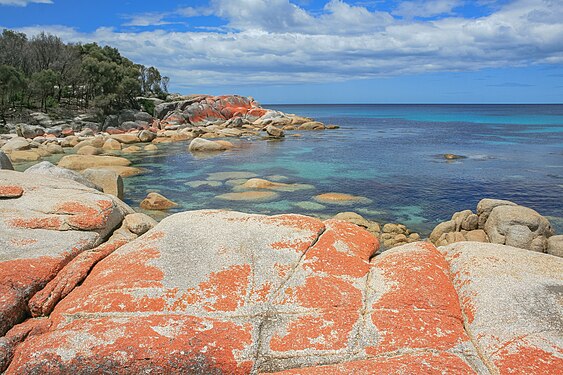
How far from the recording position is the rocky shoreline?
6.27m

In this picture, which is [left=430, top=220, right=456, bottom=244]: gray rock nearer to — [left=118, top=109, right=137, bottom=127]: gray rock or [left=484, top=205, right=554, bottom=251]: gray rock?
[left=484, top=205, right=554, bottom=251]: gray rock

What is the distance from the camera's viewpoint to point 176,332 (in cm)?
659

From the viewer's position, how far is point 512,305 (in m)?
6.99

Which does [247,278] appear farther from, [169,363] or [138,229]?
[138,229]

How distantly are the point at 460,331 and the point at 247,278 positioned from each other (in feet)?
12.0

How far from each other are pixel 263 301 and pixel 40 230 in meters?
5.38

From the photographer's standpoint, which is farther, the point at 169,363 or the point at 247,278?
the point at 247,278

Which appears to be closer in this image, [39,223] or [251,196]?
[39,223]

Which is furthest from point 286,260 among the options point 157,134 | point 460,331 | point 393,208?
point 157,134

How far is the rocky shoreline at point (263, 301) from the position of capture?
6270 mm

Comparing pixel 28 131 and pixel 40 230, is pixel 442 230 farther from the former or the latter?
pixel 28 131

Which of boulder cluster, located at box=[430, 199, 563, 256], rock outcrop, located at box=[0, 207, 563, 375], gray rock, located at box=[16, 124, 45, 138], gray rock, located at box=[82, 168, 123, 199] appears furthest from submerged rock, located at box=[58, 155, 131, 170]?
rock outcrop, located at box=[0, 207, 563, 375]

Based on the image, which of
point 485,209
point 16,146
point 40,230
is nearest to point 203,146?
point 16,146

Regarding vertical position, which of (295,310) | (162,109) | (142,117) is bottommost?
(142,117)
